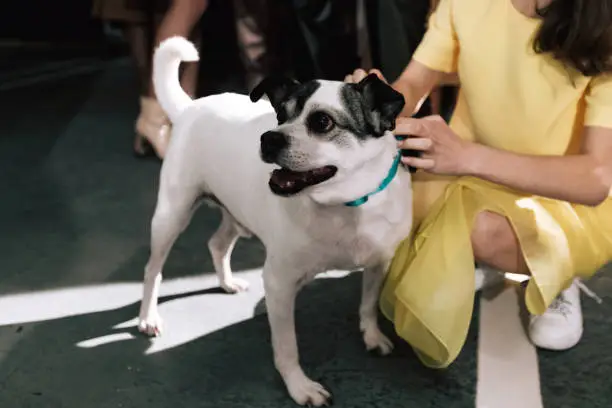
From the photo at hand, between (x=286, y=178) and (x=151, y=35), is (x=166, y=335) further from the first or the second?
(x=151, y=35)

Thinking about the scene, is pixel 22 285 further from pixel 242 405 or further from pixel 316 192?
pixel 316 192

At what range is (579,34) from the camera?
125 cm

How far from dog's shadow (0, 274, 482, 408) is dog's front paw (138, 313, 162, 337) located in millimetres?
24

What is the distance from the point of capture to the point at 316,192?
1.20 m

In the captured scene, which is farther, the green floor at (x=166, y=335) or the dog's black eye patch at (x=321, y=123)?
the green floor at (x=166, y=335)

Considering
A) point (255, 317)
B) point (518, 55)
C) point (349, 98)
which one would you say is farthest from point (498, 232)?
point (255, 317)

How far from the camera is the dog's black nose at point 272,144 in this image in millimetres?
1140

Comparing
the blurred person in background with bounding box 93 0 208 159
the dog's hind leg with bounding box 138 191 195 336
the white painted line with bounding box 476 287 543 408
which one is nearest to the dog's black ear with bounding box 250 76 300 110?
the dog's hind leg with bounding box 138 191 195 336

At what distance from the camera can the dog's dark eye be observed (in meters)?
1.17

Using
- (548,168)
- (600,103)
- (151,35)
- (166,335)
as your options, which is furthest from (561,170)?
(151,35)

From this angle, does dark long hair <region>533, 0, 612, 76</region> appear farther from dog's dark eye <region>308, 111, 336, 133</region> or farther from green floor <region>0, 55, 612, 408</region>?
green floor <region>0, 55, 612, 408</region>

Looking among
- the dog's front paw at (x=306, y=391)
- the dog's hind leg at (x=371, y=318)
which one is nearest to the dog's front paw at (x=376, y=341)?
the dog's hind leg at (x=371, y=318)

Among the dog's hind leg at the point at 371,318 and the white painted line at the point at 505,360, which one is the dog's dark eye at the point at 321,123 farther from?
the white painted line at the point at 505,360

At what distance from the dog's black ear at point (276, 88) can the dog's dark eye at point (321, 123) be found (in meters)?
0.11
